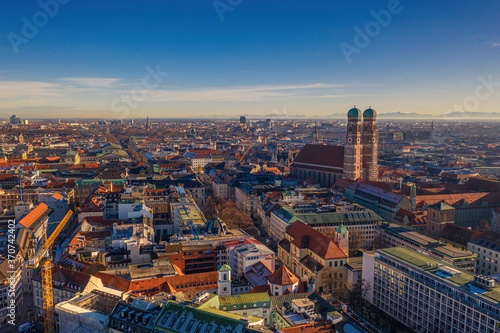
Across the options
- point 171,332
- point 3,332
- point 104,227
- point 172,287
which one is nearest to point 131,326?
point 171,332

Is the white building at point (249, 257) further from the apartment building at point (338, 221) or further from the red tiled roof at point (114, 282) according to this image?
the red tiled roof at point (114, 282)

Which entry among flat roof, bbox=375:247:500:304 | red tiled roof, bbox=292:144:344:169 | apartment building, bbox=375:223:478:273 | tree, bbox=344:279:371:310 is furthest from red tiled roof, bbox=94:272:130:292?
red tiled roof, bbox=292:144:344:169

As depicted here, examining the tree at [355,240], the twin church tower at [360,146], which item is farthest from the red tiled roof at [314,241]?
the twin church tower at [360,146]

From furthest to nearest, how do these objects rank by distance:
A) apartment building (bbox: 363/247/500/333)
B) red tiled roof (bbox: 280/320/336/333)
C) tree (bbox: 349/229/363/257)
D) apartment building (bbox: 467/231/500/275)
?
tree (bbox: 349/229/363/257), apartment building (bbox: 467/231/500/275), apartment building (bbox: 363/247/500/333), red tiled roof (bbox: 280/320/336/333)

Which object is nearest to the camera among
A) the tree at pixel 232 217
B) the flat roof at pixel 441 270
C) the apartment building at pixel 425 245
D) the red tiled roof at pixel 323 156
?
the flat roof at pixel 441 270

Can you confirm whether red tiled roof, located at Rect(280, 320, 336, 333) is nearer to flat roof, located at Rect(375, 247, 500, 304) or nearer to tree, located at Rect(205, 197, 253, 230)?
flat roof, located at Rect(375, 247, 500, 304)

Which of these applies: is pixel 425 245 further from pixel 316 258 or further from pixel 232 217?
pixel 232 217

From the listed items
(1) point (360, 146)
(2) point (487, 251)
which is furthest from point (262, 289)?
(1) point (360, 146)
